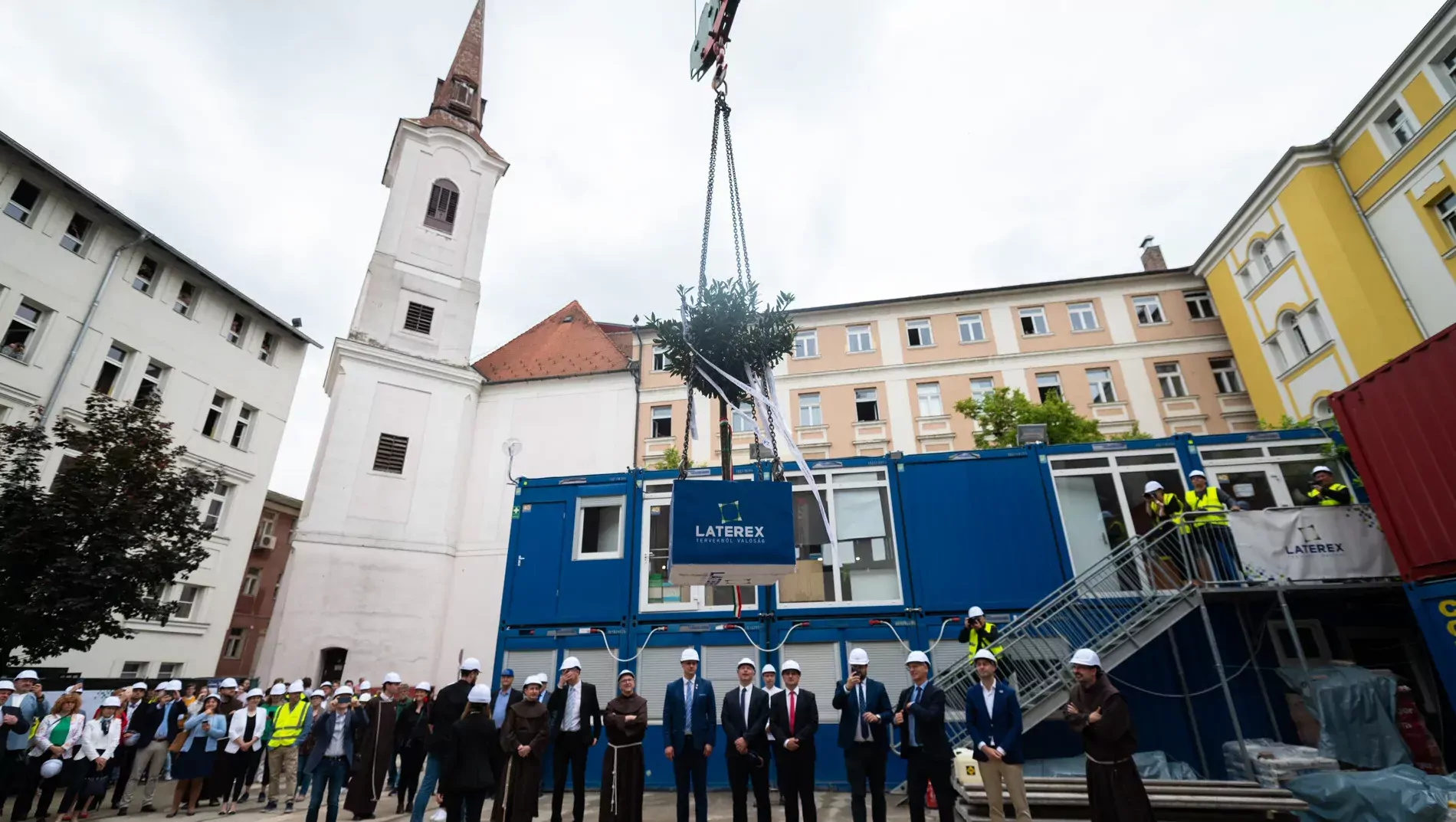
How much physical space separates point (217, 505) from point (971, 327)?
28.3 meters

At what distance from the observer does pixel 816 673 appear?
35.5ft

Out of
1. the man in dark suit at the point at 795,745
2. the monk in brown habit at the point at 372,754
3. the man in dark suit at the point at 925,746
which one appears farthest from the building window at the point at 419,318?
the man in dark suit at the point at 925,746

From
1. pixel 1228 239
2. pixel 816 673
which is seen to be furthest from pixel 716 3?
pixel 1228 239

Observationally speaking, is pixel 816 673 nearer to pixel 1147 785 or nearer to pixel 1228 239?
pixel 1147 785

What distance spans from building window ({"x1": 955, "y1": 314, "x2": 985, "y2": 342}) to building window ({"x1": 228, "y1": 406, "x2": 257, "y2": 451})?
2694 cm

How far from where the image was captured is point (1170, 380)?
24.9 metres

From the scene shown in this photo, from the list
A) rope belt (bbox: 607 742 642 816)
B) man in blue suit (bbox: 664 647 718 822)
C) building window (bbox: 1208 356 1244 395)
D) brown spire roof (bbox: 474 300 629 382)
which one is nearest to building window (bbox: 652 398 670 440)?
brown spire roof (bbox: 474 300 629 382)

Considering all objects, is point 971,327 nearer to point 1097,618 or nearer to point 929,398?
point 929,398

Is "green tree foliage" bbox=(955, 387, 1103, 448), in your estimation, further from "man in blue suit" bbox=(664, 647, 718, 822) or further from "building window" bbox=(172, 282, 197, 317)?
"building window" bbox=(172, 282, 197, 317)

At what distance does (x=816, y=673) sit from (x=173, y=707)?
9.89 metres

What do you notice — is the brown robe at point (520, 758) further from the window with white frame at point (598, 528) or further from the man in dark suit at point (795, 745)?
the window with white frame at point (598, 528)

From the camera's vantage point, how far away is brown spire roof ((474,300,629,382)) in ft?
93.1

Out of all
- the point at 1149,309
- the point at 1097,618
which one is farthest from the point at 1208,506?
the point at 1149,309

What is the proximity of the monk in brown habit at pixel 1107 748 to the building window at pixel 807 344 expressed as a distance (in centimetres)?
2189
